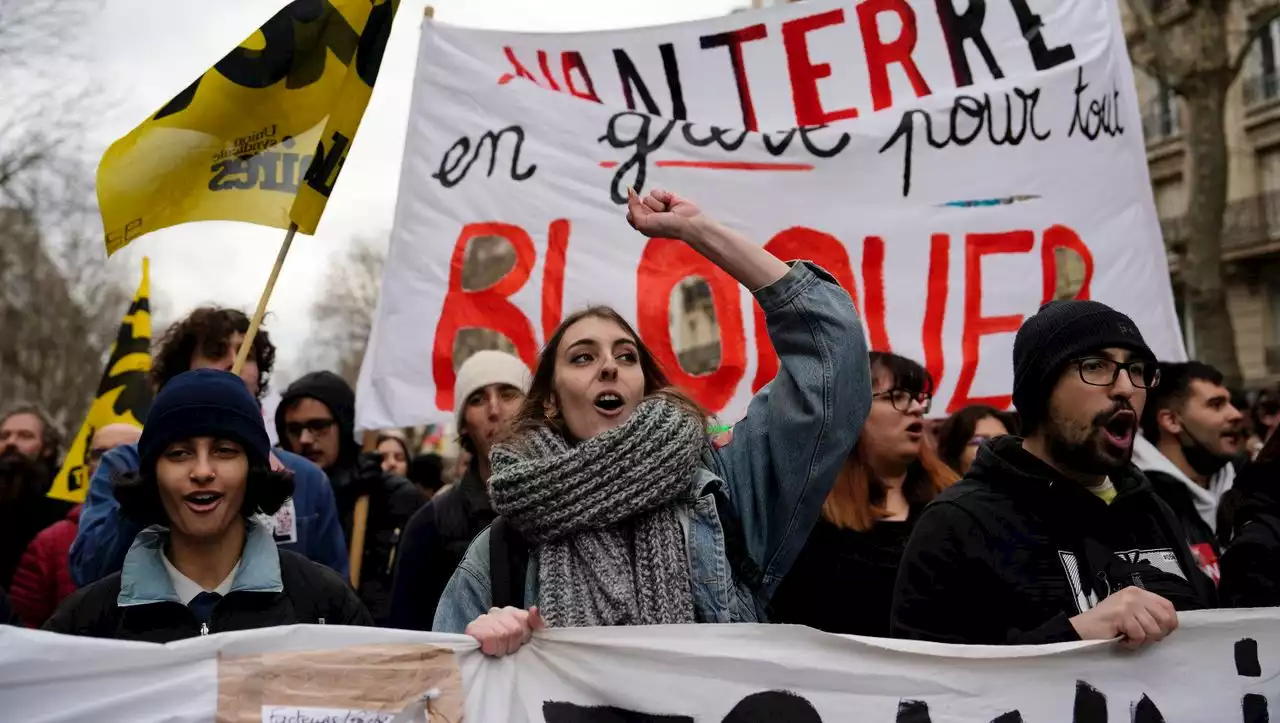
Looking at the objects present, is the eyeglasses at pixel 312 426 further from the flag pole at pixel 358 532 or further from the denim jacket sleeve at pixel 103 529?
the denim jacket sleeve at pixel 103 529

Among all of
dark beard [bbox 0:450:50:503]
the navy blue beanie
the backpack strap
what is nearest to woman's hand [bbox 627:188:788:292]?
the backpack strap

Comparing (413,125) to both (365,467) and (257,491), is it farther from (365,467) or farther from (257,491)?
(257,491)

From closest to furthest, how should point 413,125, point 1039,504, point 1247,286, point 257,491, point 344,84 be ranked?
point 1039,504 < point 257,491 < point 344,84 < point 413,125 < point 1247,286

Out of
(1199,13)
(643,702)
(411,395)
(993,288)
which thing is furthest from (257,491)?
(1199,13)

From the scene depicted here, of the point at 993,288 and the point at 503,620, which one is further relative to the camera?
the point at 993,288

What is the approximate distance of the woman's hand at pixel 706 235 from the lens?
2.40m

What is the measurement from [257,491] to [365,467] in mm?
2055

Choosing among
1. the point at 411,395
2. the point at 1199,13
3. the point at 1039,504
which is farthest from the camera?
the point at 1199,13

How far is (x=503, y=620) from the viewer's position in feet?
7.54

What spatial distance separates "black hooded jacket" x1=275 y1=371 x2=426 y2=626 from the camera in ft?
15.9

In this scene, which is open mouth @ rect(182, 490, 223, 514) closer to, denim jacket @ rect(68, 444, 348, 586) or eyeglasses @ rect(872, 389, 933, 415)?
denim jacket @ rect(68, 444, 348, 586)

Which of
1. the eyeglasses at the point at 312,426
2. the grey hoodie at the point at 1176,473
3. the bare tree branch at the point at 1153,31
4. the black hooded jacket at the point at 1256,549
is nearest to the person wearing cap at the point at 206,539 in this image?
the black hooded jacket at the point at 1256,549

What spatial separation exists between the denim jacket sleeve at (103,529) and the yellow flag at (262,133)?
0.62m

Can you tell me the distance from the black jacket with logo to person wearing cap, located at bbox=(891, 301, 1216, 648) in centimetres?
118
